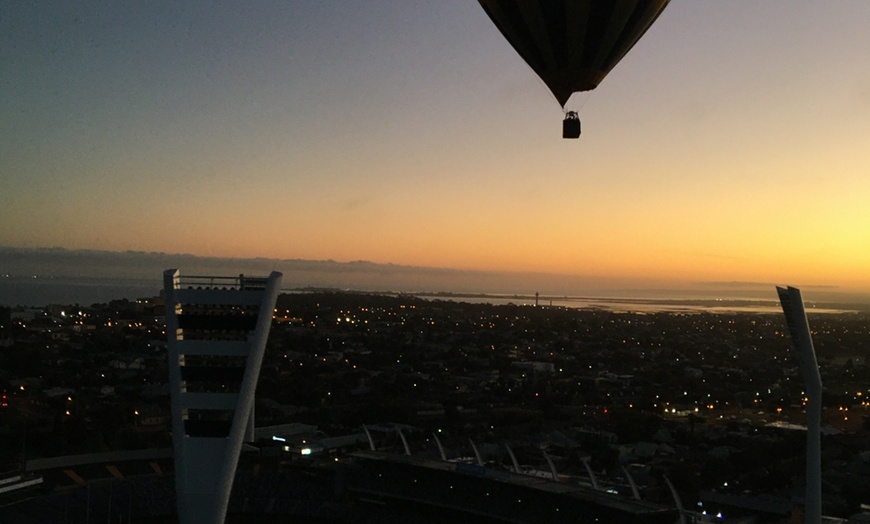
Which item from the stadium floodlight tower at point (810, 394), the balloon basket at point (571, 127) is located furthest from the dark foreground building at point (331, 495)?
the balloon basket at point (571, 127)

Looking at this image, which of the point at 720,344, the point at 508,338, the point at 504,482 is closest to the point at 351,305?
the point at 508,338

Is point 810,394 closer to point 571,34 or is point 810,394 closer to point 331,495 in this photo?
point 571,34

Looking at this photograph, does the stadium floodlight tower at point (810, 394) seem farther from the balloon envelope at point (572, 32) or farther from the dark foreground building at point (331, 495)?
the balloon envelope at point (572, 32)

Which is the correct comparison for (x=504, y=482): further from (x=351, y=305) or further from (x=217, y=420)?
(x=351, y=305)

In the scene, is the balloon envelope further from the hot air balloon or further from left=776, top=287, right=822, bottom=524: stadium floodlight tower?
left=776, top=287, right=822, bottom=524: stadium floodlight tower

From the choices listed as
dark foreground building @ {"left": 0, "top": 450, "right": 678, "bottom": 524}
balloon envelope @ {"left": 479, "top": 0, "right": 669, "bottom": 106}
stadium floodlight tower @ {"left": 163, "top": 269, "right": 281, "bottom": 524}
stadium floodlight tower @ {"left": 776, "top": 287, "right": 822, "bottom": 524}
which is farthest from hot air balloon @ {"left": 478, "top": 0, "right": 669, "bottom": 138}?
dark foreground building @ {"left": 0, "top": 450, "right": 678, "bottom": 524}
